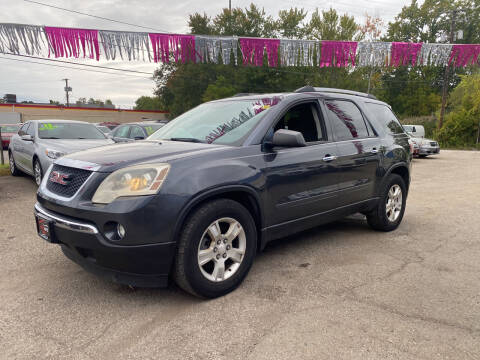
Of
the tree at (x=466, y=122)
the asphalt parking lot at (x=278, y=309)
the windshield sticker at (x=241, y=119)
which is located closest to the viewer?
the asphalt parking lot at (x=278, y=309)

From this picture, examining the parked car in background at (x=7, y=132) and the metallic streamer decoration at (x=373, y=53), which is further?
the parked car in background at (x=7, y=132)

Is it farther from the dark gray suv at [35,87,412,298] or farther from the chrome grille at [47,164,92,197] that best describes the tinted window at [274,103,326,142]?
the chrome grille at [47,164,92,197]

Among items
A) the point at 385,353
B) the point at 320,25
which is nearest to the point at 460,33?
the point at 320,25

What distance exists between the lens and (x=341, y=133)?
4.10m

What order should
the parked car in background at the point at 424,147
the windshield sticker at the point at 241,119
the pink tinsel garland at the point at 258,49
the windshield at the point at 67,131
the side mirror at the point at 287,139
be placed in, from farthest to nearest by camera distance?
the parked car in background at the point at 424,147, the pink tinsel garland at the point at 258,49, the windshield at the point at 67,131, the windshield sticker at the point at 241,119, the side mirror at the point at 287,139

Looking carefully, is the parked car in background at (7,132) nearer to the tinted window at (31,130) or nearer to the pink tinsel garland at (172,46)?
the pink tinsel garland at (172,46)

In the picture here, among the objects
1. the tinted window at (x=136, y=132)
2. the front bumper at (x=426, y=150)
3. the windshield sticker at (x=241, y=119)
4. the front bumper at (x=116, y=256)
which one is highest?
the windshield sticker at (x=241, y=119)

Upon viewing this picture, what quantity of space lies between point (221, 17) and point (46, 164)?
42420mm

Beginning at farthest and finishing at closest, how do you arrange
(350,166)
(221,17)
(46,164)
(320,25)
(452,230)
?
(221,17) < (320,25) < (46,164) < (452,230) < (350,166)

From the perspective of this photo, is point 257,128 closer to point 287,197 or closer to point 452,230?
point 287,197

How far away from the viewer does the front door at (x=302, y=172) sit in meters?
3.29

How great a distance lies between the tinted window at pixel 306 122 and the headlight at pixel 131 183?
5.21 feet

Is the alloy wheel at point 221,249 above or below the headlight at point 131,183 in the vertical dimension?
below

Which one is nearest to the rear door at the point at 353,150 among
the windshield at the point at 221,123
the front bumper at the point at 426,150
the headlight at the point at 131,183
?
the windshield at the point at 221,123
